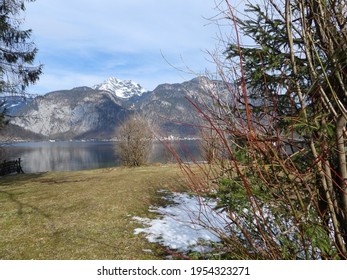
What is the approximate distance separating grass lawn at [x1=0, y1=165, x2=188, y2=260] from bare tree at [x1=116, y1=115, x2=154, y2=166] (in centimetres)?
1520

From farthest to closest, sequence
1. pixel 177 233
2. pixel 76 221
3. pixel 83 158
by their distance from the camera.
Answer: pixel 83 158 → pixel 76 221 → pixel 177 233

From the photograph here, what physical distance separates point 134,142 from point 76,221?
2176 cm

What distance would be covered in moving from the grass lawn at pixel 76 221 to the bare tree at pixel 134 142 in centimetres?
1520

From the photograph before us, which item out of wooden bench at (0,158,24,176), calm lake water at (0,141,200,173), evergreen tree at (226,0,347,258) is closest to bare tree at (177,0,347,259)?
evergreen tree at (226,0,347,258)

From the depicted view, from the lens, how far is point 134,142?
30.2 m

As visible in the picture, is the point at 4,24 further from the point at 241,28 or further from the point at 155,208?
the point at 241,28

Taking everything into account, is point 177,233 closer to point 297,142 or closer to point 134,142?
point 297,142

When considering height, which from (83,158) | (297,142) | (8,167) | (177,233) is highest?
(297,142)

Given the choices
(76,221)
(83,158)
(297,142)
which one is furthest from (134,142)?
(83,158)

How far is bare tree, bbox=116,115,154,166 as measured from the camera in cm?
3008

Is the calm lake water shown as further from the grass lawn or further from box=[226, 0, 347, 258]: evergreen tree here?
the grass lawn

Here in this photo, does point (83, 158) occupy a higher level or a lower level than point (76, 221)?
lower
